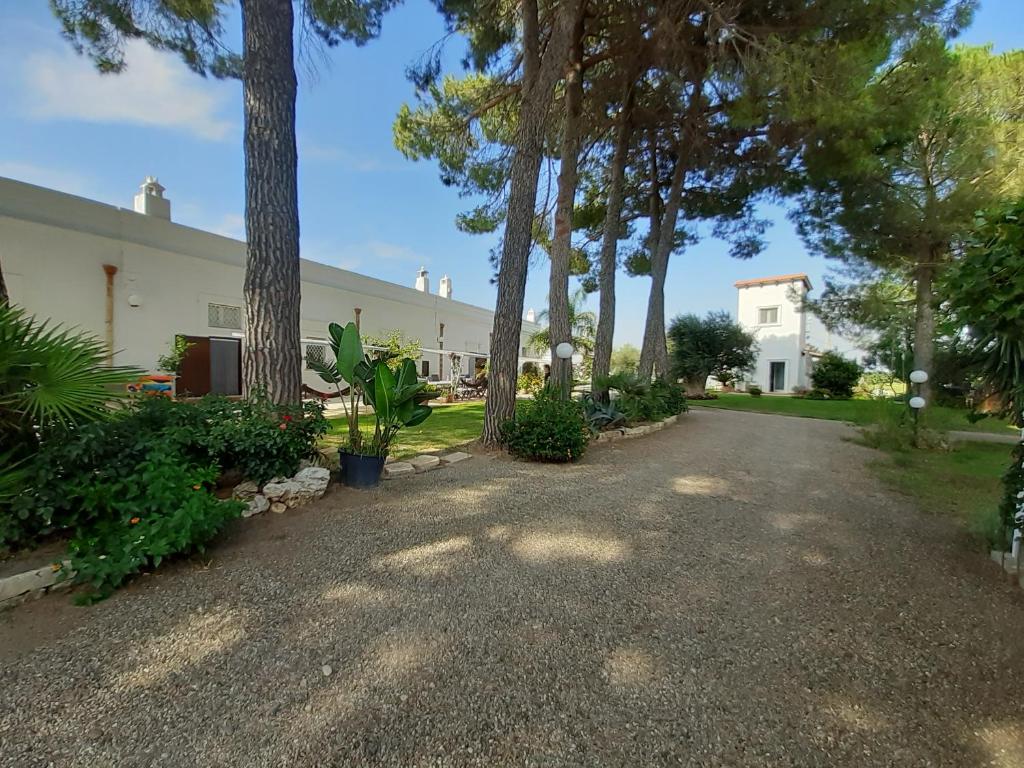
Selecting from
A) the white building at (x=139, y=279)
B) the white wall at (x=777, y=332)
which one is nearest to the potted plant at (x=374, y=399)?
the white building at (x=139, y=279)

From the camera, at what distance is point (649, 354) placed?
11.7m

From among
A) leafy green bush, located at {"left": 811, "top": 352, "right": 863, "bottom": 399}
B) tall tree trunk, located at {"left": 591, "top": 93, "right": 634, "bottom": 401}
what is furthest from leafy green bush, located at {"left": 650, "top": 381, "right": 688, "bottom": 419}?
leafy green bush, located at {"left": 811, "top": 352, "right": 863, "bottom": 399}

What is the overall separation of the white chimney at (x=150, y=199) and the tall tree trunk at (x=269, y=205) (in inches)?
336

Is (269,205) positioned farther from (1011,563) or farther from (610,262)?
(610,262)

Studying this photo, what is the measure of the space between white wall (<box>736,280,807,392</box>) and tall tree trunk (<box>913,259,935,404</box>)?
18056 mm

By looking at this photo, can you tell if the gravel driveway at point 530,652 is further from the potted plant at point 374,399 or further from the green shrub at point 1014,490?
the potted plant at point 374,399

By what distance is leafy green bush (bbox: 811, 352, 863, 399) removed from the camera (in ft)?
75.5

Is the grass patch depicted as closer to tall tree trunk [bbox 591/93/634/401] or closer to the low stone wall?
tall tree trunk [bbox 591/93/634/401]

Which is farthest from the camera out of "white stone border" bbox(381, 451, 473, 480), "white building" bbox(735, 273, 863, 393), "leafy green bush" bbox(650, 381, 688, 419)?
"white building" bbox(735, 273, 863, 393)

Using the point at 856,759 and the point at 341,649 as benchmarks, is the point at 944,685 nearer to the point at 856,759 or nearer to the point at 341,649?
the point at 856,759

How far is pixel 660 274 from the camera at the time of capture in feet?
37.8

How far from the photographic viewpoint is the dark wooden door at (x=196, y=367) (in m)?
10.9

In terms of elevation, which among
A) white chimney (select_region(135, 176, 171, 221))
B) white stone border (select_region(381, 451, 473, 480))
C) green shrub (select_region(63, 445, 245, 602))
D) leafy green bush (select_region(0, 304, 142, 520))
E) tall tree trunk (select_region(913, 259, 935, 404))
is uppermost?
white chimney (select_region(135, 176, 171, 221))

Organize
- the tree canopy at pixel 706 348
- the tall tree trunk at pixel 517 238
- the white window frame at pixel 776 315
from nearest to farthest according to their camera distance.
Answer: the tall tree trunk at pixel 517 238 < the tree canopy at pixel 706 348 < the white window frame at pixel 776 315
